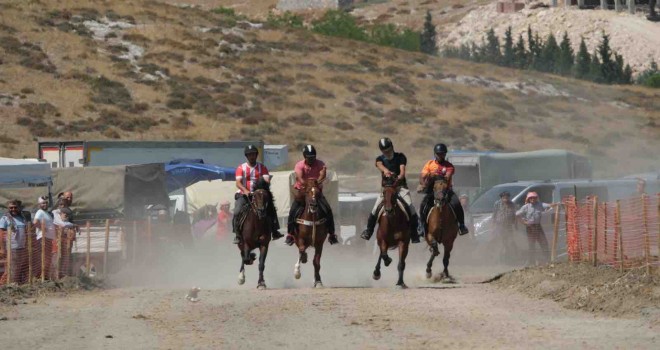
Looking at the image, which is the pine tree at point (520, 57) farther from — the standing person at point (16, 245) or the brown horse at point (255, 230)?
the standing person at point (16, 245)

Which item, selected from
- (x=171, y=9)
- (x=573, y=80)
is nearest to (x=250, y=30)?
(x=171, y=9)

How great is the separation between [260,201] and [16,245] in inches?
173

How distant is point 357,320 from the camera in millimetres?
16203

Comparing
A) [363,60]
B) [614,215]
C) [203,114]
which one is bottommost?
[614,215]

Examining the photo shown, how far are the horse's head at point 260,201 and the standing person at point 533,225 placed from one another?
7909 mm

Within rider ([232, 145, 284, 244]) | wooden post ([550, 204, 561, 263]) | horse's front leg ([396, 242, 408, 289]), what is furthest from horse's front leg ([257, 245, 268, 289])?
wooden post ([550, 204, 561, 263])

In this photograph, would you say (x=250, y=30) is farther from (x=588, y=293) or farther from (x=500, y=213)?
(x=588, y=293)

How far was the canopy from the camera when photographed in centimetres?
3925

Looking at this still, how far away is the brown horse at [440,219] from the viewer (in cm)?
2345

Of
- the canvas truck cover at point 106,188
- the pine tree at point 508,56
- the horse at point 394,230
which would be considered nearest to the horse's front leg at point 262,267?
the horse at point 394,230

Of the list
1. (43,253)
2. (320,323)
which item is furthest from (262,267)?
(320,323)

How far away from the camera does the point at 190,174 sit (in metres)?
39.7

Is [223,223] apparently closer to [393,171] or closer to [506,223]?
[506,223]

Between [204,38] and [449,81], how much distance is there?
17705 millimetres
